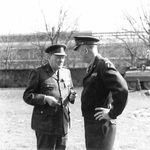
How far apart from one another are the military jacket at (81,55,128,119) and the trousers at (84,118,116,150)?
0.14m

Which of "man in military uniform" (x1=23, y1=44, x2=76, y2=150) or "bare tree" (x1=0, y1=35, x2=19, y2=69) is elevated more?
"bare tree" (x1=0, y1=35, x2=19, y2=69)

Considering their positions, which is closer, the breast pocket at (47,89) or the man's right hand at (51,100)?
the man's right hand at (51,100)

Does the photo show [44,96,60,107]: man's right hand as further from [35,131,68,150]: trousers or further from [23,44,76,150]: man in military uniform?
[35,131,68,150]: trousers

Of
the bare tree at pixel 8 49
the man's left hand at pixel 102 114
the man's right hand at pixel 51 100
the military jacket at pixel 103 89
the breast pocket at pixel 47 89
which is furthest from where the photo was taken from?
the bare tree at pixel 8 49

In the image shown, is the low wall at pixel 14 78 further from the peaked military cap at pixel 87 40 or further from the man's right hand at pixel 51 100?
A: the peaked military cap at pixel 87 40

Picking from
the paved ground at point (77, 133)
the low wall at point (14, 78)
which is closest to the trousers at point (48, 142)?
the paved ground at point (77, 133)

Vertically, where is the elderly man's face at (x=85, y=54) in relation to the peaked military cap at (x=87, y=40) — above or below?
below

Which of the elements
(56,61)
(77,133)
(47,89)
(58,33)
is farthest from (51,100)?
(58,33)

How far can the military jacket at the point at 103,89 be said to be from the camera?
2.69 m

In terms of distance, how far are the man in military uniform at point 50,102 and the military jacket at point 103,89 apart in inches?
30.2

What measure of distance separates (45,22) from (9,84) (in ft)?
22.2

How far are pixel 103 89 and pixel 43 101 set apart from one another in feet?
3.23

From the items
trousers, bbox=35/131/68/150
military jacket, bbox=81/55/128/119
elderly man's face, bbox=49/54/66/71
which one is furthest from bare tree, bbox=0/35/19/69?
military jacket, bbox=81/55/128/119

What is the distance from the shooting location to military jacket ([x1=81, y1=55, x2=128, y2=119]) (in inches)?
106
